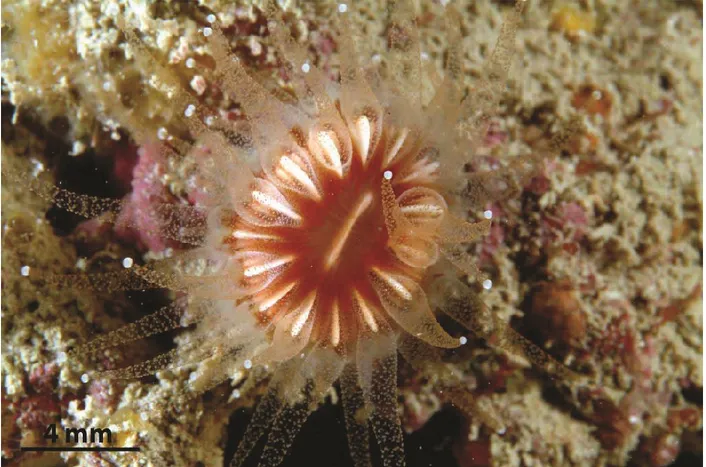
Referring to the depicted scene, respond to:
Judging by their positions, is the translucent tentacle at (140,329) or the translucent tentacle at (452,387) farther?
the translucent tentacle at (452,387)

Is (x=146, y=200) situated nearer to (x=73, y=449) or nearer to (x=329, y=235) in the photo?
(x=329, y=235)

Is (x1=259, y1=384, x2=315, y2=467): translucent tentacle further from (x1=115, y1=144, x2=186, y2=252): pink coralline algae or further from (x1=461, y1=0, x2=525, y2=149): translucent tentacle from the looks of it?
(x1=461, y1=0, x2=525, y2=149): translucent tentacle

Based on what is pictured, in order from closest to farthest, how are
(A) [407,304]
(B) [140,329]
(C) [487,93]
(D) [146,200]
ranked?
1. (A) [407,304]
2. (B) [140,329]
3. (C) [487,93]
4. (D) [146,200]

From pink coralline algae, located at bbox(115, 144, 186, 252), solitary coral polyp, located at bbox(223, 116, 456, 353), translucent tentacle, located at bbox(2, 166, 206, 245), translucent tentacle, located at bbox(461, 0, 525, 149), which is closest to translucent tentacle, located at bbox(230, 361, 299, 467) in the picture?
solitary coral polyp, located at bbox(223, 116, 456, 353)

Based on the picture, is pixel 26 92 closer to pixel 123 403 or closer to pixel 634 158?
pixel 123 403

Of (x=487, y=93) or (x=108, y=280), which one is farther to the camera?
(x=487, y=93)

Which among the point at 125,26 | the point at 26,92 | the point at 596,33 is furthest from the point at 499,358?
the point at 26,92

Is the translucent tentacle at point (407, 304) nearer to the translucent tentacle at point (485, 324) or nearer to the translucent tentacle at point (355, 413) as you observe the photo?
the translucent tentacle at point (485, 324)

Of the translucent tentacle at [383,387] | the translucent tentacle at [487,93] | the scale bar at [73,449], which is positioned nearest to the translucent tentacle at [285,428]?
the translucent tentacle at [383,387]

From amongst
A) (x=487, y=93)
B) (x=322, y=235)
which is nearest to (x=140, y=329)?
(x=322, y=235)

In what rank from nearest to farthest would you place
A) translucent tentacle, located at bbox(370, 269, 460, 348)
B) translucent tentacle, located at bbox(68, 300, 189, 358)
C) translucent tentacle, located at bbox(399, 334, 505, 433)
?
translucent tentacle, located at bbox(370, 269, 460, 348)
translucent tentacle, located at bbox(68, 300, 189, 358)
translucent tentacle, located at bbox(399, 334, 505, 433)

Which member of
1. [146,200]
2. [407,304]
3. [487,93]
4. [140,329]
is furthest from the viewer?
[146,200]
